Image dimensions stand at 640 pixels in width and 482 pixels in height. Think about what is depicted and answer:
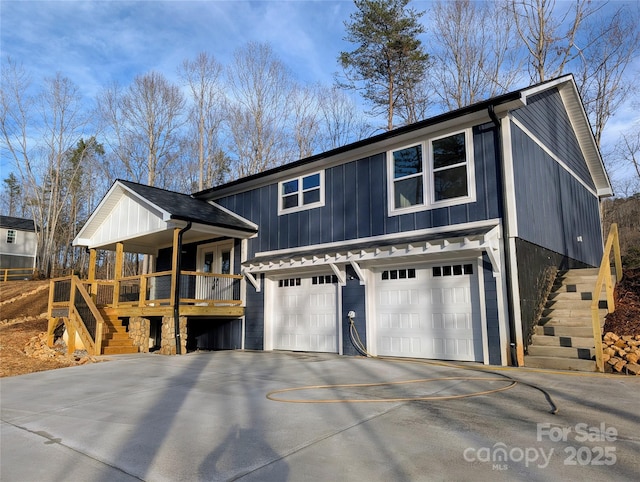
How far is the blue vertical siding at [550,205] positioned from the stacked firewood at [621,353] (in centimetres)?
218

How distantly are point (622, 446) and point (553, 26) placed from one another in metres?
18.1

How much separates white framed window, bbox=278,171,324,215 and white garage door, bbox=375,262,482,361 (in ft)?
8.65

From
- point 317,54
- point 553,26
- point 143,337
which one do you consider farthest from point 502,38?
point 143,337

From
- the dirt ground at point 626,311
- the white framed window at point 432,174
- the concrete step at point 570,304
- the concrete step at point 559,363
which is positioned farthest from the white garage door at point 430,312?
the dirt ground at point 626,311

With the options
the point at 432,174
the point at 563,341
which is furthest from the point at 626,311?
the point at 432,174

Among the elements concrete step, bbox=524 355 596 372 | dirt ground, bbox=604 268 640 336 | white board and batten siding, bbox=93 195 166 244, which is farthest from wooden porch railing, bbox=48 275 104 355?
dirt ground, bbox=604 268 640 336

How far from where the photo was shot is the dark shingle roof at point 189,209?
1078cm

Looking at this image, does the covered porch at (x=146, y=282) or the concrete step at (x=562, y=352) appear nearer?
the concrete step at (x=562, y=352)

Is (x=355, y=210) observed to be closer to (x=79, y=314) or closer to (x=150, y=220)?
(x=150, y=220)

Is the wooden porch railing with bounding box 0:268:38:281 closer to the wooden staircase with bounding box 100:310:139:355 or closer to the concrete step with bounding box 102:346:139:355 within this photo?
the wooden staircase with bounding box 100:310:139:355

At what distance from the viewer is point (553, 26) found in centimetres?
1684

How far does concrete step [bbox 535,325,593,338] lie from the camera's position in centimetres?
721

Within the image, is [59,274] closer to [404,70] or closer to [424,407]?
[404,70]

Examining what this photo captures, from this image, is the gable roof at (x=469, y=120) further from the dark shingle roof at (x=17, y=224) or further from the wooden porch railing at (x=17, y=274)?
the dark shingle roof at (x=17, y=224)
